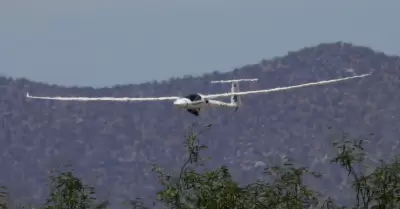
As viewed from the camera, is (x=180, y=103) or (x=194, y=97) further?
(x=194, y=97)

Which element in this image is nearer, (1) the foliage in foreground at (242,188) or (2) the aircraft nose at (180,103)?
(1) the foliage in foreground at (242,188)

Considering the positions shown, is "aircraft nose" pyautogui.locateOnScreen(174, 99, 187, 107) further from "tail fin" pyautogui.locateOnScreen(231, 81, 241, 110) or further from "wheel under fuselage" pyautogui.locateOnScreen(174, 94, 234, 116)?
"tail fin" pyautogui.locateOnScreen(231, 81, 241, 110)

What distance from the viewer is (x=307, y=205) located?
34594 millimetres

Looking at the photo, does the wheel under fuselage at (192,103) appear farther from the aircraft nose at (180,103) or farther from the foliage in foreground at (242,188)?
the foliage in foreground at (242,188)

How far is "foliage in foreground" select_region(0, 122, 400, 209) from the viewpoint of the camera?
29.6 m

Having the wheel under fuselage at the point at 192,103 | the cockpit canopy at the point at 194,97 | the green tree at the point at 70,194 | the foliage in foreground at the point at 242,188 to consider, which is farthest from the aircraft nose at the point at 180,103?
the green tree at the point at 70,194

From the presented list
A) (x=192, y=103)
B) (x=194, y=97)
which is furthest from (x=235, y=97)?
(x=192, y=103)

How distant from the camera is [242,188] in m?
31.3

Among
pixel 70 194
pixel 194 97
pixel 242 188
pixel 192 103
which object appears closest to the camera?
pixel 242 188

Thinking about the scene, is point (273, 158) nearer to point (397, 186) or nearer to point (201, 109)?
point (397, 186)

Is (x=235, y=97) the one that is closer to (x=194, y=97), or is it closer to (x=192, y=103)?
(x=194, y=97)

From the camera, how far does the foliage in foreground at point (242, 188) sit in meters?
29.6

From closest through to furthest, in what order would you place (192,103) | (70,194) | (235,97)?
(70,194) < (192,103) < (235,97)

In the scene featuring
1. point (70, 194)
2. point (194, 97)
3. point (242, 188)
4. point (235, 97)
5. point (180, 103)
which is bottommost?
point (70, 194)
